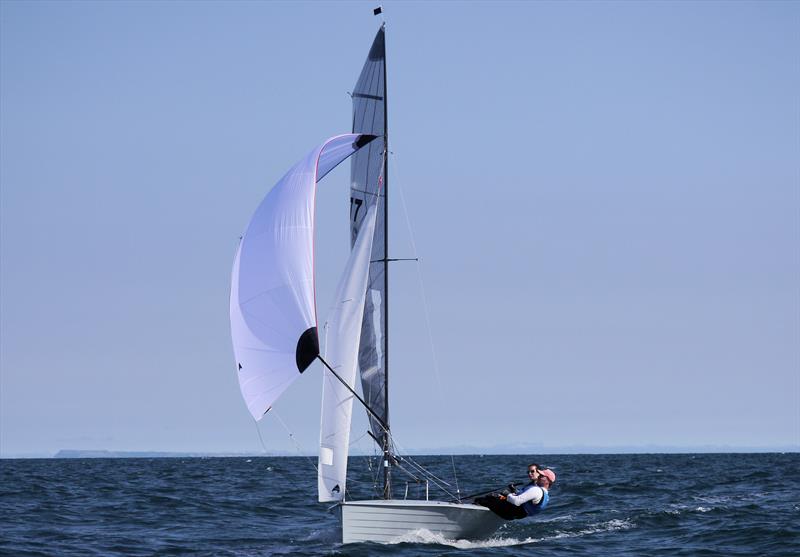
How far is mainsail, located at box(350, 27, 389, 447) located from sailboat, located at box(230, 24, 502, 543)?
0.07 feet

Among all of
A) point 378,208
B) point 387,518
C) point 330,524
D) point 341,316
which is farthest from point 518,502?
point 330,524

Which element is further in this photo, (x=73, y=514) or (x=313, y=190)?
(x=73, y=514)

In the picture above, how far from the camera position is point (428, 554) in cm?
1995

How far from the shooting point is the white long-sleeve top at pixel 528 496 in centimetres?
2141

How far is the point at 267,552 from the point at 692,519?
1212 cm

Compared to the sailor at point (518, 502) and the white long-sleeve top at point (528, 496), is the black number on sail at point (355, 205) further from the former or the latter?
the white long-sleeve top at point (528, 496)

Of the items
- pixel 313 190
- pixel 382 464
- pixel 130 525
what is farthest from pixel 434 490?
pixel 313 190

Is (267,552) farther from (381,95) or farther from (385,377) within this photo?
(381,95)

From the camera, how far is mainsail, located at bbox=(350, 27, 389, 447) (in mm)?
22344

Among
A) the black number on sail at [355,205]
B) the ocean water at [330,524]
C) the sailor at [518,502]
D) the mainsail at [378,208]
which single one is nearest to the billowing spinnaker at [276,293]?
the mainsail at [378,208]

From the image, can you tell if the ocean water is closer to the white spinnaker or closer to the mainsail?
the white spinnaker

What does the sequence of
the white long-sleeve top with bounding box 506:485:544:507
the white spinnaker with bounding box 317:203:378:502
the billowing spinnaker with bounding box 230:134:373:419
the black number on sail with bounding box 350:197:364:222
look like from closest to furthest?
the billowing spinnaker with bounding box 230:134:373:419
the white long-sleeve top with bounding box 506:485:544:507
the white spinnaker with bounding box 317:203:378:502
the black number on sail with bounding box 350:197:364:222

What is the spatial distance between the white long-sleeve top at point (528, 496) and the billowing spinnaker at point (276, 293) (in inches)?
208

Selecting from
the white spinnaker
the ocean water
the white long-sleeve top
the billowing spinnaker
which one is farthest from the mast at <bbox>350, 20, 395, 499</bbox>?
the white long-sleeve top
